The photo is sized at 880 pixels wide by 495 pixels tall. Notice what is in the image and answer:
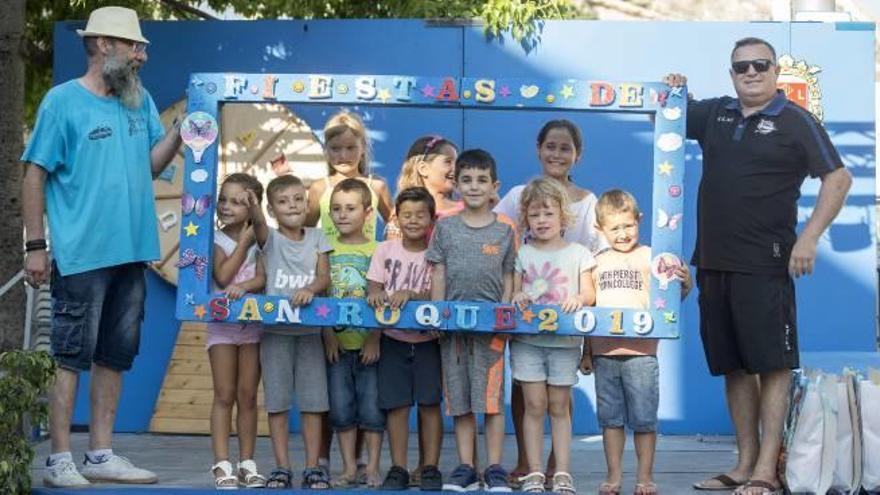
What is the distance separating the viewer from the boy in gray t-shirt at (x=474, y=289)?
20.9 ft

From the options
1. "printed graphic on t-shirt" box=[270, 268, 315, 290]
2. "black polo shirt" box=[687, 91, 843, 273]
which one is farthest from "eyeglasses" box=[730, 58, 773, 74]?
"printed graphic on t-shirt" box=[270, 268, 315, 290]

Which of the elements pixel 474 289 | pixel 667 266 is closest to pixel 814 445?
pixel 667 266

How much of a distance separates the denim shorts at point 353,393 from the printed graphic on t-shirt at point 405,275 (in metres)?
0.39

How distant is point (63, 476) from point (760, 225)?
9.92 ft

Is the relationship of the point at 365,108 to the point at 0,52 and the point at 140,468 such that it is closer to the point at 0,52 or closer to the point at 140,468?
the point at 0,52

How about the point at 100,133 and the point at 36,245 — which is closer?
the point at 36,245

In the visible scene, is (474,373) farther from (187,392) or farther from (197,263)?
(187,392)

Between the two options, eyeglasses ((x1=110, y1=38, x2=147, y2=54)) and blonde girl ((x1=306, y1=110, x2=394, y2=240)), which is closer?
eyeglasses ((x1=110, y1=38, x2=147, y2=54))

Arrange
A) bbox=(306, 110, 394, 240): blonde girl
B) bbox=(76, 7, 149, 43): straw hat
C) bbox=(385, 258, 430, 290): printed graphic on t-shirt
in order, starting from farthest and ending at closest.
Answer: bbox=(306, 110, 394, 240): blonde girl → bbox=(76, 7, 149, 43): straw hat → bbox=(385, 258, 430, 290): printed graphic on t-shirt

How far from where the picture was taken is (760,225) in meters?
6.50

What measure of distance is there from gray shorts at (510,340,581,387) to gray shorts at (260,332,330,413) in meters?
0.83

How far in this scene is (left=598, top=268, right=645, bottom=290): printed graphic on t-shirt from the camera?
6430 mm

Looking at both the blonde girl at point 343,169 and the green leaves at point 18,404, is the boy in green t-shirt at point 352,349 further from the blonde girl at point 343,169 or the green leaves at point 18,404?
the green leaves at point 18,404

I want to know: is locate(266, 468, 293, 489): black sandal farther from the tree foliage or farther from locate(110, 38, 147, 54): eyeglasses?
the tree foliage
